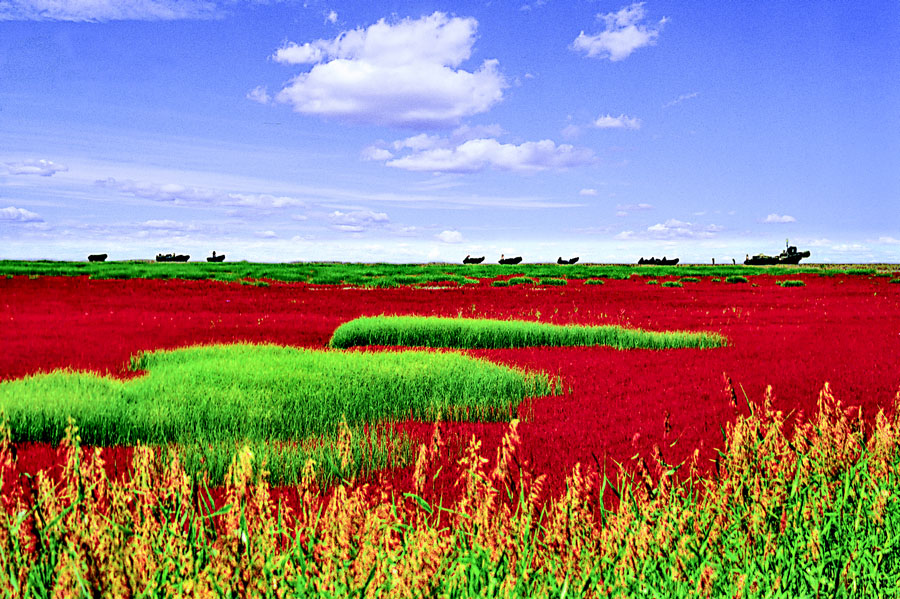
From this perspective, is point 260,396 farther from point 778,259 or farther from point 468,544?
point 778,259

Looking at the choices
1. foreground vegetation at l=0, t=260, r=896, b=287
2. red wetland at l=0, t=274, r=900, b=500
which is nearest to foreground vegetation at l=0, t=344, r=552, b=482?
red wetland at l=0, t=274, r=900, b=500

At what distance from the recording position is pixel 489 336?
42.6ft

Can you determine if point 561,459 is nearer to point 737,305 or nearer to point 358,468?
point 358,468

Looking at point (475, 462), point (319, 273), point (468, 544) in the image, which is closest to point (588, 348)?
point (468, 544)

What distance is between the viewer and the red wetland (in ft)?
19.4

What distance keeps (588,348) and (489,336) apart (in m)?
2.07

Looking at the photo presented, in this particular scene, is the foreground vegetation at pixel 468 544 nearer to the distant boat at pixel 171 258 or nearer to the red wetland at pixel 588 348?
the red wetland at pixel 588 348

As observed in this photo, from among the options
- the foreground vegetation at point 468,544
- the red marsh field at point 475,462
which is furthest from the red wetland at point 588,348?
the foreground vegetation at point 468,544

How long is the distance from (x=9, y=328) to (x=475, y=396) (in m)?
10.7

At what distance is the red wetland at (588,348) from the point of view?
5.92 m

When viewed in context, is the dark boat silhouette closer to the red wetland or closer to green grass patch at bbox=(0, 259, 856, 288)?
green grass patch at bbox=(0, 259, 856, 288)

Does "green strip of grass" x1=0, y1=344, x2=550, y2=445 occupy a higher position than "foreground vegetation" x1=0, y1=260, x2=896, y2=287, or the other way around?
"foreground vegetation" x1=0, y1=260, x2=896, y2=287

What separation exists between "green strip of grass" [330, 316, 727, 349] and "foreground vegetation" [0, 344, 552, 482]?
310cm

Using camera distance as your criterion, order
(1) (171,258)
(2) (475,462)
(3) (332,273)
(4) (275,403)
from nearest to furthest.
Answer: (2) (475,462), (4) (275,403), (3) (332,273), (1) (171,258)
